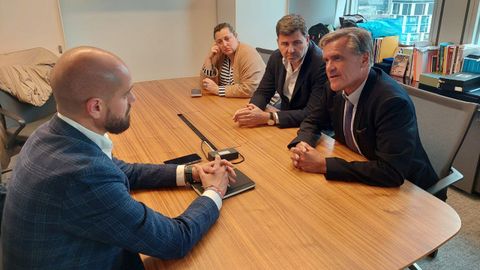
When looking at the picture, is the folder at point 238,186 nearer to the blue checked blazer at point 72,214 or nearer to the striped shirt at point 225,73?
the blue checked blazer at point 72,214

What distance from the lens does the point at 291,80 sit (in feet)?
7.36

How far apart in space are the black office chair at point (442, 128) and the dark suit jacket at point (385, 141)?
67 millimetres

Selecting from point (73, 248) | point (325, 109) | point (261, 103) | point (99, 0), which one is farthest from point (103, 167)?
point (99, 0)

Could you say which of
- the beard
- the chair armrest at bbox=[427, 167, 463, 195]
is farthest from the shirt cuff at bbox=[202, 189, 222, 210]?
the chair armrest at bbox=[427, 167, 463, 195]

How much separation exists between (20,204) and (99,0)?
337 centimetres

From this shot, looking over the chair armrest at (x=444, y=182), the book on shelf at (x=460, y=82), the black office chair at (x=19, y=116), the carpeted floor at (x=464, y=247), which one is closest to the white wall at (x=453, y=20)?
the book on shelf at (x=460, y=82)

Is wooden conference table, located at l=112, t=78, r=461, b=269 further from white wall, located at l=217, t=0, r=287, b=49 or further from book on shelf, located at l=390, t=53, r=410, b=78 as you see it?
white wall, located at l=217, t=0, r=287, b=49

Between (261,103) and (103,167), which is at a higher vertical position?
(103,167)

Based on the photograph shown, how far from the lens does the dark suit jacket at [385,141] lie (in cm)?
129

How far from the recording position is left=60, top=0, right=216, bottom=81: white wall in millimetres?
3680

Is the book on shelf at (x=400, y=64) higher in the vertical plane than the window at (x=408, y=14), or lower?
lower

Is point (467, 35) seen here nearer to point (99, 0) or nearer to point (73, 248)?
point (73, 248)

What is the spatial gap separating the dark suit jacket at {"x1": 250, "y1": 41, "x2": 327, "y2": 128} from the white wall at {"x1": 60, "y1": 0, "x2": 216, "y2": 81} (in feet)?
7.06

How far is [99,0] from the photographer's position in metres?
3.67
